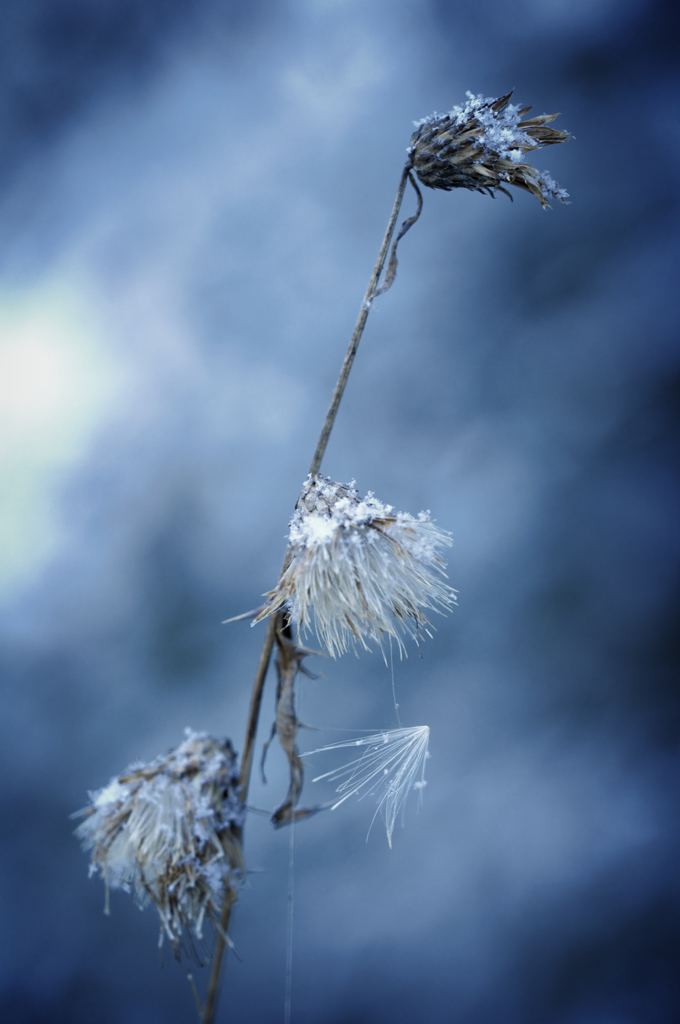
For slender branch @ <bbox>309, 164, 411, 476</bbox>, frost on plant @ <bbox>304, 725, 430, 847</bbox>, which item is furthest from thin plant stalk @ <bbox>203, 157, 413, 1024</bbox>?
frost on plant @ <bbox>304, 725, 430, 847</bbox>

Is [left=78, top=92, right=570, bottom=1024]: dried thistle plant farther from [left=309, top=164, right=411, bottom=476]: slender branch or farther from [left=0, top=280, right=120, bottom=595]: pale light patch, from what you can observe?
[left=0, top=280, right=120, bottom=595]: pale light patch

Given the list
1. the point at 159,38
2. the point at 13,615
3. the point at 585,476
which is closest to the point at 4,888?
the point at 13,615

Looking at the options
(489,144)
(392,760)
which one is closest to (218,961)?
(392,760)

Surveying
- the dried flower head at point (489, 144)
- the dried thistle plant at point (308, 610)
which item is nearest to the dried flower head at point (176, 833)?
the dried thistle plant at point (308, 610)

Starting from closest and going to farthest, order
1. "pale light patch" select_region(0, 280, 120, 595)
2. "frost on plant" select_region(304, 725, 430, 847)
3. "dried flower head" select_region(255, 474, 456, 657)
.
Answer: "dried flower head" select_region(255, 474, 456, 657)
"frost on plant" select_region(304, 725, 430, 847)
"pale light patch" select_region(0, 280, 120, 595)

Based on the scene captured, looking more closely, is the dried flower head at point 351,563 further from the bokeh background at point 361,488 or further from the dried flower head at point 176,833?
the bokeh background at point 361,488

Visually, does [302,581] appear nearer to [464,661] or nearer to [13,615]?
[464,661]
